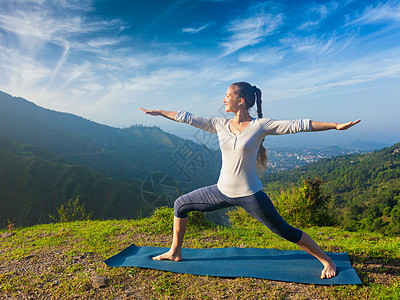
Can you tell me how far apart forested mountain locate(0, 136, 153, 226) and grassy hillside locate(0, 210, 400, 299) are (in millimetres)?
38242

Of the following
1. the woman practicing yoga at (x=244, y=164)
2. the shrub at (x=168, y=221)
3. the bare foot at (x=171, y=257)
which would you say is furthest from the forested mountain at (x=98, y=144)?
the woman practicing yoga at (x=244, y=164)

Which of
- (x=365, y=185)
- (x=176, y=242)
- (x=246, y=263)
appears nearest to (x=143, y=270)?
(x=176, y=242)

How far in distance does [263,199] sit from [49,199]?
47.2m

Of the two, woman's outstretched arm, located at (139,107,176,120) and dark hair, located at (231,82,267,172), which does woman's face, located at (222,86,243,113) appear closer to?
dark hair, located at (231,82,267,172)

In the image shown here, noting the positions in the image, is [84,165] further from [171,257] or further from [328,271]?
[328,271]

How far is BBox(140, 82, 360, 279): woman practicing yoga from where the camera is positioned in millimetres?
2543

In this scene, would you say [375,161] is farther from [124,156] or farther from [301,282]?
[124,156]

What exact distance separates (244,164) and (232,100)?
71cm

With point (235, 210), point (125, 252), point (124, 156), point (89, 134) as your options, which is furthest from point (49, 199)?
point (89, 134)

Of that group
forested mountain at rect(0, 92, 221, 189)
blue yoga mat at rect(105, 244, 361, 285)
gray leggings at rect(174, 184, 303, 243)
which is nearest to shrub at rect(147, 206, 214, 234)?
blue yoga mat at rect(105, 244, 361, 285)

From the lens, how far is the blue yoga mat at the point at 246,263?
2712 millimetres

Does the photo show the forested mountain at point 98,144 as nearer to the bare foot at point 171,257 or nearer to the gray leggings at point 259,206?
the bare foot at point 171,257

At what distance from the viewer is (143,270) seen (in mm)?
2887

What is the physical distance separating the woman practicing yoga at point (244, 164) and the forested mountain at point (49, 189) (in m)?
40.6
